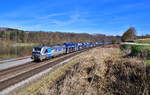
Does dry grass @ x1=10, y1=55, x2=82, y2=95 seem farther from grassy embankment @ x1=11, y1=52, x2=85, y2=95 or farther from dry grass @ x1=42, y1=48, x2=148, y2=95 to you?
dry grass @ x1=42, y1=48, x2=148, y2=95

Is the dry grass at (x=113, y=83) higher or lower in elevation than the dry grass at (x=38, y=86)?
higher

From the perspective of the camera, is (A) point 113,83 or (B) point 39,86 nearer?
(A) point 113,83

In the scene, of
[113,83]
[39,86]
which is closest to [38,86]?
[39,86]

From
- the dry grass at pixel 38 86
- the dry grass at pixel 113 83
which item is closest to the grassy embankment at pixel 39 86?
the dry grass at pixel 38 86

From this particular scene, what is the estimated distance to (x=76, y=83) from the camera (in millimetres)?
6551

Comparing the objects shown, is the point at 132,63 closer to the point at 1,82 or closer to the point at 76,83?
the point at 76,83

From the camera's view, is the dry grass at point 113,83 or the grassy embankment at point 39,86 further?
the grassy embankment at point 39,86

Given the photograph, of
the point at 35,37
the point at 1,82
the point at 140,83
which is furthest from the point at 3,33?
the point at 140,83

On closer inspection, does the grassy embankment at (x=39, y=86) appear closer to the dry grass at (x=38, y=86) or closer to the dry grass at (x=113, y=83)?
the dry grass at (x=38, y=86)

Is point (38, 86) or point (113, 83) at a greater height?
point (113, 83)

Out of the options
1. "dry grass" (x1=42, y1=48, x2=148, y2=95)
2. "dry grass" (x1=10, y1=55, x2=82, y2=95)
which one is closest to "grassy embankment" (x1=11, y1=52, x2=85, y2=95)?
"dry grass" (x1=10, y1=55, x2=82, y2=95)

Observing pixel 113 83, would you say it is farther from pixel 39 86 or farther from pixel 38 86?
pixel 38 86

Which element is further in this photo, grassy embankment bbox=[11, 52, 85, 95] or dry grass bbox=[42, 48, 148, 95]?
grassy embankment bbox=[11, 52, 85, 95]

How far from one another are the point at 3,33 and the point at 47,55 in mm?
47933
